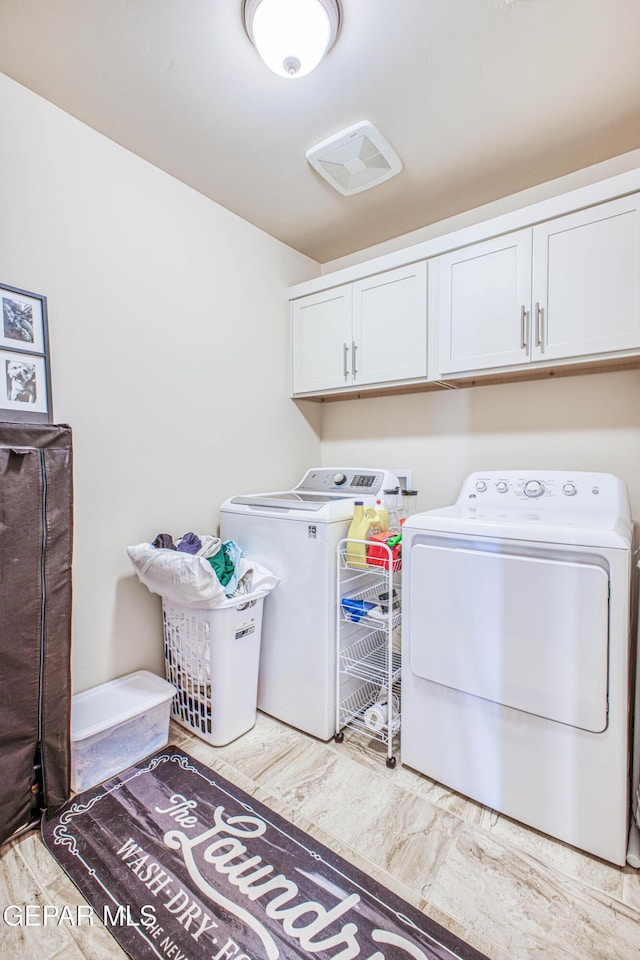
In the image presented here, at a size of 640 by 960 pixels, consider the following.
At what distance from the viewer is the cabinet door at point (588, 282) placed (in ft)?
5.27

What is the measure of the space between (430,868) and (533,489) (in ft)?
4.59

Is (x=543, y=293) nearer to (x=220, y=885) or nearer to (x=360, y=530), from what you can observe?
(x=360, y=530)

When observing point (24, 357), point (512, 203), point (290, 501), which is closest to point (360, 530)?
point (290, 501)

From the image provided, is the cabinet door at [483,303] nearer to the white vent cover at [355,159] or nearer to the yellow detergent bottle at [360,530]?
the white vent cover at [355,159]

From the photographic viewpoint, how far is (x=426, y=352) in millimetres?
2109

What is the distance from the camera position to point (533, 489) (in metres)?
1.89

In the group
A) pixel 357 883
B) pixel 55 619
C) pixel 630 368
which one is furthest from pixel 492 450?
pixel 55 619

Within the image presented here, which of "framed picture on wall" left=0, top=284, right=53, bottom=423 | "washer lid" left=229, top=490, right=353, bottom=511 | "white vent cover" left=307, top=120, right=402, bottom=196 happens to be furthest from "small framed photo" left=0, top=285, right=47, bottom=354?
"white vent cover" left=307, top=120, right=402, bottom=196

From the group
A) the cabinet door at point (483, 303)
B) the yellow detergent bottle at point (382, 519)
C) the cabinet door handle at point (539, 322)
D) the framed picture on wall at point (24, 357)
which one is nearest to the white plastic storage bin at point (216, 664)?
the yellow detergent bottle at point (382, 519)

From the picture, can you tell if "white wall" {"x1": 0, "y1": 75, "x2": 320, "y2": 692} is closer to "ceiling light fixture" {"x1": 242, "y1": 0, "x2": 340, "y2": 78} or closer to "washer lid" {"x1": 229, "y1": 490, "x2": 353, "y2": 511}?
"washer lid" {"x1": 229, "y1": 490, "x2": 353, "y2": 511}

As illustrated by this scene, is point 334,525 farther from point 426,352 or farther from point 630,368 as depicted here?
point 630,368

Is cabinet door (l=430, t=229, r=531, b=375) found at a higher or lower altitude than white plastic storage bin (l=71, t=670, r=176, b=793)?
higher

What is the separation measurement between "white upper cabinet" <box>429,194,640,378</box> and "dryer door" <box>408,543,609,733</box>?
94 centimetres

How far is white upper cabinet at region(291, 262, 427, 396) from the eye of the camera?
7.02 feet
